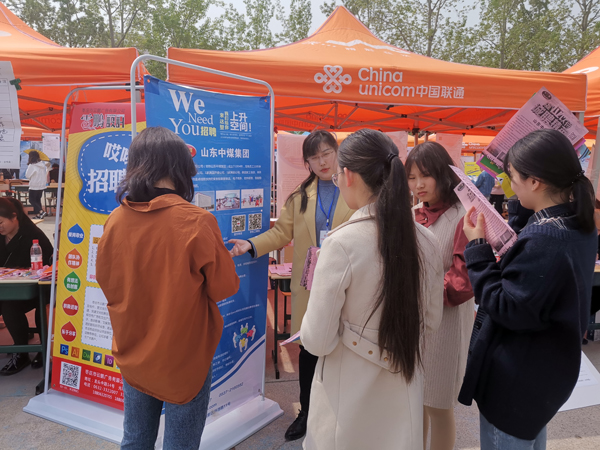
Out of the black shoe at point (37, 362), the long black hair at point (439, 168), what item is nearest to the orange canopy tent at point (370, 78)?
Answer: the long black hair at point (439, 168)

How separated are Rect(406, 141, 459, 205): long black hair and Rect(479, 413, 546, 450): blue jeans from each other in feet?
3.01

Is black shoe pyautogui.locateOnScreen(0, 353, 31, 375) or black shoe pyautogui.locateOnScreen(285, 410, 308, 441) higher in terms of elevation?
black shoe pyautogui.locateOnScreen(0, 353, 31, 375)

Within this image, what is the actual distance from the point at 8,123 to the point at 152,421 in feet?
6.45

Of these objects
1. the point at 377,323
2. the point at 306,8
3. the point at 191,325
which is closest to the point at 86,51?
the point at 191,325

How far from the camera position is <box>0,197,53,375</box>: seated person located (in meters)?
3.27

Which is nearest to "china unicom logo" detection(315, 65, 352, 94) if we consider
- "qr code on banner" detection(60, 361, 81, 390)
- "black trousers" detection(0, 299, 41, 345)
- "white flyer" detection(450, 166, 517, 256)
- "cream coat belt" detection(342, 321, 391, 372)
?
"white flyer" detection(450, 166, 517, 256)

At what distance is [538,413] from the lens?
1273 mm

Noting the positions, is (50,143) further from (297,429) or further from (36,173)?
(297,429)

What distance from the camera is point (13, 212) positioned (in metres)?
3.46

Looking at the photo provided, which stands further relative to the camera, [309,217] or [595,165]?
[595,165]

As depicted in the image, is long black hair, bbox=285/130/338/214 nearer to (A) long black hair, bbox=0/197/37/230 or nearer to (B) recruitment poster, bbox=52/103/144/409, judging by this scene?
(B) recruitment poster, bbox=52/103/144/409

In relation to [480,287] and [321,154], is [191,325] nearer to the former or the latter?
[480,287]

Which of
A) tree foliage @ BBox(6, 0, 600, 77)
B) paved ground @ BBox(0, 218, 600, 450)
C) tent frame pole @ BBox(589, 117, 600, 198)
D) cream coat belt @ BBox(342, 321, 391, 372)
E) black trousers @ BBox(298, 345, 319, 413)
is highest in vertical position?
tree foliage @ BBox(6, 0, 600, 77)

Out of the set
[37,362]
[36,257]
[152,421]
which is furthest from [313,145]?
[37,362]
